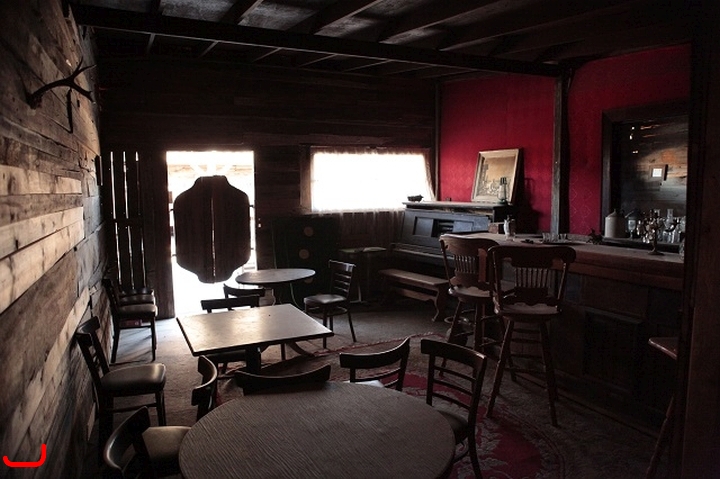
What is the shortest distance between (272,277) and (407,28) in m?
2.62

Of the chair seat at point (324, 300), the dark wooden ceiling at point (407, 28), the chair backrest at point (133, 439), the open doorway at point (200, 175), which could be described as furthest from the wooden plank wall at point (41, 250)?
the open doorway at point (200, 175)

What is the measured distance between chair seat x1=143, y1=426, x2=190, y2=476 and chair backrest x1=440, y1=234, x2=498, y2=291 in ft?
7.82

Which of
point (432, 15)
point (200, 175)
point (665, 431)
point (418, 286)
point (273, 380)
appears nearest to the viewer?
point (273, 380)

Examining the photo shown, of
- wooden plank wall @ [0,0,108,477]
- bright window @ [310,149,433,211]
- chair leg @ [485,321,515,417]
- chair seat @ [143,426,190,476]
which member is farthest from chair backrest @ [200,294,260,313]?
bright window @ [310,149,433,211]

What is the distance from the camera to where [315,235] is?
22.1 ft

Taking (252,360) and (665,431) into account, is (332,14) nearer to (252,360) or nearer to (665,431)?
(252,360)

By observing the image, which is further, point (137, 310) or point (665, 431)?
Result: point (137, 310)

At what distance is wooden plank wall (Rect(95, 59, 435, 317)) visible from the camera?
591cm

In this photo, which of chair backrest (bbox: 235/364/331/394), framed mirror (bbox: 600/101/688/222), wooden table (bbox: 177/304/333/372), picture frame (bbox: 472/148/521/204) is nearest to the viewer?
chair backrest (bbox: 235/364/331/394)

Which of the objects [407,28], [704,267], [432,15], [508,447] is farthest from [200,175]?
[704,267]

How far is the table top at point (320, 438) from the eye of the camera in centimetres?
169

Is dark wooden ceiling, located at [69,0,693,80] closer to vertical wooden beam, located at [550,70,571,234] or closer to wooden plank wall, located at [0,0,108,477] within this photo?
vertical wooden beam, located at [550,70,571,234]

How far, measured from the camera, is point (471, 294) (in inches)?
165

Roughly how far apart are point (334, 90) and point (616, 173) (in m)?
3.57
